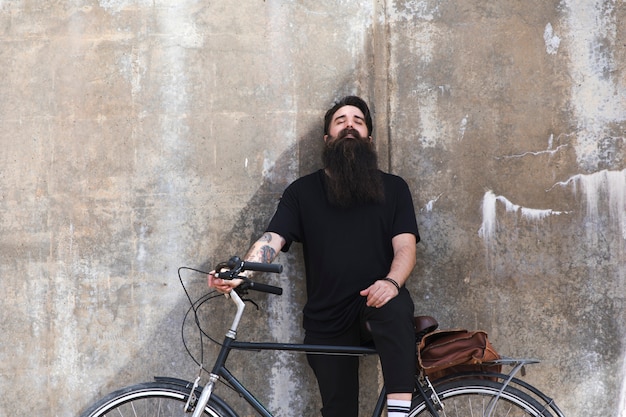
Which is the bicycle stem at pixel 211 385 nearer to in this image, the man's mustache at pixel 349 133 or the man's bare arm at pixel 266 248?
the man's bare arm at pixel 266 248

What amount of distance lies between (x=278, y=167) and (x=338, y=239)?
27.7 inches

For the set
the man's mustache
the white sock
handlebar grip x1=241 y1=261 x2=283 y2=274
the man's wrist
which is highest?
the man's mustache

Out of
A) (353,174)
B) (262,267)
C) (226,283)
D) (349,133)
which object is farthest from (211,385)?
(349,133)

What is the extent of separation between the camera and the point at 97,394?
4.33 m

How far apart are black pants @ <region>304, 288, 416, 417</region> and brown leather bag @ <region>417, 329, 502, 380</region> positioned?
121 millimetres

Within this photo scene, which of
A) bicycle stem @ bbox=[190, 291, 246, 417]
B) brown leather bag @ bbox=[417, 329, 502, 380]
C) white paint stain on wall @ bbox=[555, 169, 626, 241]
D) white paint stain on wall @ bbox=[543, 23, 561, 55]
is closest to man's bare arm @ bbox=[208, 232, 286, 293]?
bicycle stem @ bbox=[190, 291, 246, 417]

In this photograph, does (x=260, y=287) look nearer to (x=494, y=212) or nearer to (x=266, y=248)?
(x=266, y=248)

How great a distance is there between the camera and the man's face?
13.5ft

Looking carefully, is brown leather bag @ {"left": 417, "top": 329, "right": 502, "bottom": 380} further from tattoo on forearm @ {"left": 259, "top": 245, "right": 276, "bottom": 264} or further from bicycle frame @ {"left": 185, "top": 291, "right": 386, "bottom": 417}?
tattoo on forearm @ {"left": 259, "top": 245, "right": 276, "bottom": 264}

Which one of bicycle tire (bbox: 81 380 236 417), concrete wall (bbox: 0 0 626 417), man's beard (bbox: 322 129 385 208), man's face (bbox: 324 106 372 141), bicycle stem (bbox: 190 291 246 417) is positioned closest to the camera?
bicycle stem (bbox: 190 291 246 417)

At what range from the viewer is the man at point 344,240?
3896 mm

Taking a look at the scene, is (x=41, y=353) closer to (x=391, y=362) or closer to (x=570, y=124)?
(x=391, y=362)

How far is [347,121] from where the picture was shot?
13.5 feet

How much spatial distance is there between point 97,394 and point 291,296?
4.42ft
